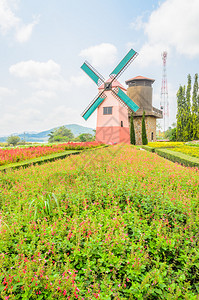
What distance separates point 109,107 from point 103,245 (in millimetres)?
20923

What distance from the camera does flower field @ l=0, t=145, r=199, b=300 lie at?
77.5 inches

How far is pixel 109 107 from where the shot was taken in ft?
73.6

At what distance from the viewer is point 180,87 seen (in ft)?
94.2

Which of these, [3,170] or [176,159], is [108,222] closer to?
[3,170]

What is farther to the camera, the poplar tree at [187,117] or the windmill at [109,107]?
the poplar tree at [187,117]

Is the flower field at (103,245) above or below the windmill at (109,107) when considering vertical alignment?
below

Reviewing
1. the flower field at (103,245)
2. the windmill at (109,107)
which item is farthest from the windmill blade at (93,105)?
the flower field at (103,245)

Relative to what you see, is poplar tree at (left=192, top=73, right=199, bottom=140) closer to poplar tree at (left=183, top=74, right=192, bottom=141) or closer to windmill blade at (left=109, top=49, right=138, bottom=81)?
poplar tree at (left=183, top=74, right=192, bottom=141)

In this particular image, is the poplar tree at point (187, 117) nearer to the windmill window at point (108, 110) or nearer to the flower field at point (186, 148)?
the flower field at point (186, 148)

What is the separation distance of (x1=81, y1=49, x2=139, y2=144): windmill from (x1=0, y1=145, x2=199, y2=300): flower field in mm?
17573

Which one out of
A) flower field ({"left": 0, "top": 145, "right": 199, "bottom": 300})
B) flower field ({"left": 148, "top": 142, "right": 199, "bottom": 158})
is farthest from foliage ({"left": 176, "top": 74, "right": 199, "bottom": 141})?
flower field ({"left": 0, "top": 145, "right": 199, "bottom": 300})

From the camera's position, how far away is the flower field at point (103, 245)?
1968 mm

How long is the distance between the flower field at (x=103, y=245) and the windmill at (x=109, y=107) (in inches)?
692

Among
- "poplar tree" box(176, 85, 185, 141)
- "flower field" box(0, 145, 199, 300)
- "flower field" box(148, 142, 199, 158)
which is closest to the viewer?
"flower field" box(0, 145, 199, 300)
